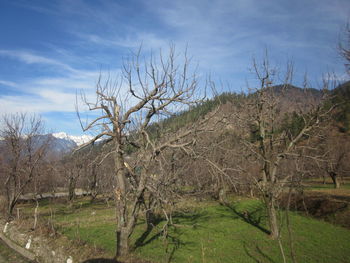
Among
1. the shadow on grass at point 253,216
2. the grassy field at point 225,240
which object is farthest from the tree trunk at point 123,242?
the shadow on grass at point 253,216

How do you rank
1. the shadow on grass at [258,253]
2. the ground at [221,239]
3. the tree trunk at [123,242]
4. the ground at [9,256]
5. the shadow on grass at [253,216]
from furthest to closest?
the shadow on grass at [253,216]
the ground at [9,256]
the ground at [221,239]
the shadow on grass at [258,253]
the tree trunk at [123,242]

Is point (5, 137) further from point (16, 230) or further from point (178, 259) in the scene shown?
point (178, 259)

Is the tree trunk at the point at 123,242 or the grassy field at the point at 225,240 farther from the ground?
the tree trunk at the point at 123,242

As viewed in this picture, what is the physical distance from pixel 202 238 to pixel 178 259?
8.88 feet

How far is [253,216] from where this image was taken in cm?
1551

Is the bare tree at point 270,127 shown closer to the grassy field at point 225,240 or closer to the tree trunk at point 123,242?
the grassy field at point 225,240

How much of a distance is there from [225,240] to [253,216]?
18.6ft

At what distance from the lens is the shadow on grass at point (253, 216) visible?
42.5 feet

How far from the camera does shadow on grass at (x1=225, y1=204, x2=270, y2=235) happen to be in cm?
1296

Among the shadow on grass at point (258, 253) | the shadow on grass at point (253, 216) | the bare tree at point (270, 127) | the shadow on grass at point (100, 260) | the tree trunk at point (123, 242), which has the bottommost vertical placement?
the shadow on grass at point (253, 216)

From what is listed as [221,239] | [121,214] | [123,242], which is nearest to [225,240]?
[221,239]

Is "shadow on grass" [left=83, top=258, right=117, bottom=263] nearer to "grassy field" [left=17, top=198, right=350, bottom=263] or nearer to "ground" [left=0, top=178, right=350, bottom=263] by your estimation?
"ground" [left=0, top=178, right=350, bottom=263]

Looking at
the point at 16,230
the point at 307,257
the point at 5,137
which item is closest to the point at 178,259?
the point at 307,257

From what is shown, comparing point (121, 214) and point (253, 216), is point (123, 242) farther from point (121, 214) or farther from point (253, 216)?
point (253, 216)
